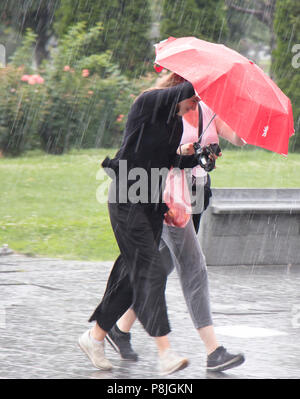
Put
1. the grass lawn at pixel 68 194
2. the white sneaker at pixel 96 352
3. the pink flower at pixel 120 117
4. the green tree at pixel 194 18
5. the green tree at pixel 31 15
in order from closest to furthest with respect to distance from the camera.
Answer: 1. the white sneaker at pixel 96 352
2. the grass lawn at pixel 68 194
3. the pink flower at pixel 120 117
4. the green tree at pixel 194 18
5. the green tree at pixel 31 15

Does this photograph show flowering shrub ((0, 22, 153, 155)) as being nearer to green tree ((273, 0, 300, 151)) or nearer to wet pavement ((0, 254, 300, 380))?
green tree ((273, 0, 300, 151))

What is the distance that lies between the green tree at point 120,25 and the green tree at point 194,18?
74 centimetres

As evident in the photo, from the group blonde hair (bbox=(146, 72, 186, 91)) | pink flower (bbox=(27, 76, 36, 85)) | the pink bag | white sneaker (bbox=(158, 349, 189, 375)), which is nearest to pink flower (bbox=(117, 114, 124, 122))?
pink flower (bbox=(27, 76, 36, 85))

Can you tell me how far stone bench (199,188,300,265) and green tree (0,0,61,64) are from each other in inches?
902

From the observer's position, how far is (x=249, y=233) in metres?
8.74

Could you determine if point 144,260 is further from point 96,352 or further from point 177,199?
point 96,352

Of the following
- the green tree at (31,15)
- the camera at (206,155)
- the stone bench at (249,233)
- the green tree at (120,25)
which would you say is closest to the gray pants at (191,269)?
the camera at (206,155)

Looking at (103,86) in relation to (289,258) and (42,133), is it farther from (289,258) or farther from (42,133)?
(289,258)

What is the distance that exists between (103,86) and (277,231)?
9.85 metres

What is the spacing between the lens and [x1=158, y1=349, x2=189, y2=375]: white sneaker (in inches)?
186

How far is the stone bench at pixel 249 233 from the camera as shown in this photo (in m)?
8.60

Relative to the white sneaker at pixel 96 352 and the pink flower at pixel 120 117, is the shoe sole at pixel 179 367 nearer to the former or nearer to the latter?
the white sneaker at pixel 96 352

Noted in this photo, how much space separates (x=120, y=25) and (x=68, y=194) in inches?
349
